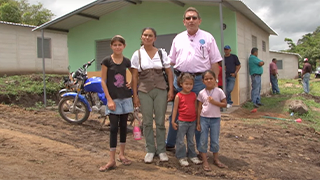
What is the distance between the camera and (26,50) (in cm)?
1516

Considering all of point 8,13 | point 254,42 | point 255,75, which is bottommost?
point 255,75

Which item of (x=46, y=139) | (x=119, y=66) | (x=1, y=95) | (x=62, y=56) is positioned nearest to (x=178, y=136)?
(x=119, y=66)

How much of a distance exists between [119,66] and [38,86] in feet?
29.9

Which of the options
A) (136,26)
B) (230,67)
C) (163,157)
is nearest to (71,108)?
(163,157)

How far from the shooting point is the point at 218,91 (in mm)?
3494

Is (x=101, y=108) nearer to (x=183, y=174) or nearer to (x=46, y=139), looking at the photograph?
(x=46, y=139)

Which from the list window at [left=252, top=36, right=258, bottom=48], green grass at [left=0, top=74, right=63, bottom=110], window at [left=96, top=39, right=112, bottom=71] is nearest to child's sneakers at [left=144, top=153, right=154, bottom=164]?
green grass at [left=0, top=74, right=63, bottom=110]

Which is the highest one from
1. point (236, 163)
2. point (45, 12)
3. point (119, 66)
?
point (45, 12)

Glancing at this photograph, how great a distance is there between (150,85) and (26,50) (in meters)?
13.8

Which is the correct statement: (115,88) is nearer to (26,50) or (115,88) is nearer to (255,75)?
(255,75)

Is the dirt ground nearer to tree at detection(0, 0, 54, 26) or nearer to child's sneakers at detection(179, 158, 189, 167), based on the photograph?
child's sneakers at detection(179, 158, 189, 167)

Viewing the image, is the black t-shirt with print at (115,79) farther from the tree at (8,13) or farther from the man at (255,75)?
the tree at (8,13)

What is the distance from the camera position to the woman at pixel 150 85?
3.48 metres

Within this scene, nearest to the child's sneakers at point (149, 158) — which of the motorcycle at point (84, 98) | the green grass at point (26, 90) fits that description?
the motorcycle at point (84, 98)
